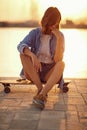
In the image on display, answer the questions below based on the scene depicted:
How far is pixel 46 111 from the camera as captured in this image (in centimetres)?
297

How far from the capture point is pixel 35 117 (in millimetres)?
2785

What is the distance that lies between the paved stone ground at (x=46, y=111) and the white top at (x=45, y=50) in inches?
13.3

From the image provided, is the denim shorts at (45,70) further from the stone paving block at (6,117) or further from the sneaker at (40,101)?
the stone paving block at (6,117)

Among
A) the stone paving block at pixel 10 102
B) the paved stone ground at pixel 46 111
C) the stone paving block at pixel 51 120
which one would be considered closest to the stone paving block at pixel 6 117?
the paved stone ground at pixel 46 111

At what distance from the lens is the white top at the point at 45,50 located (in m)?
3.38

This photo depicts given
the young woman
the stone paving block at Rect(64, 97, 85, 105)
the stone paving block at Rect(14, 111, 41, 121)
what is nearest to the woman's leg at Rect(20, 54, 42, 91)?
the young woman

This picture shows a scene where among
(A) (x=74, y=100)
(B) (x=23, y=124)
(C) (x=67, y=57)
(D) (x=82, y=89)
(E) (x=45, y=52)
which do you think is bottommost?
(C) (x=67, y=57)

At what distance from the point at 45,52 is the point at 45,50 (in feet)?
0.05

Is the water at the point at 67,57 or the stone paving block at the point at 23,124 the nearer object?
the stone paving block at the point at 23,124

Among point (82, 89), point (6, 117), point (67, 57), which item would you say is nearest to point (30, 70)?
point (6, 117)

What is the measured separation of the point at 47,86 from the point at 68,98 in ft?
1.24

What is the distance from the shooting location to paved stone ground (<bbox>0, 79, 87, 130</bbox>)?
257 centimetres

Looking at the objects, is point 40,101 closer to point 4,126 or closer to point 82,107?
point 82,107

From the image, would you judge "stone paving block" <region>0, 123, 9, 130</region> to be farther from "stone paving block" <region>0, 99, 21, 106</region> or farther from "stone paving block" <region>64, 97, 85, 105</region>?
"stone paving block" <region>64, 97, 85, 105</region>
